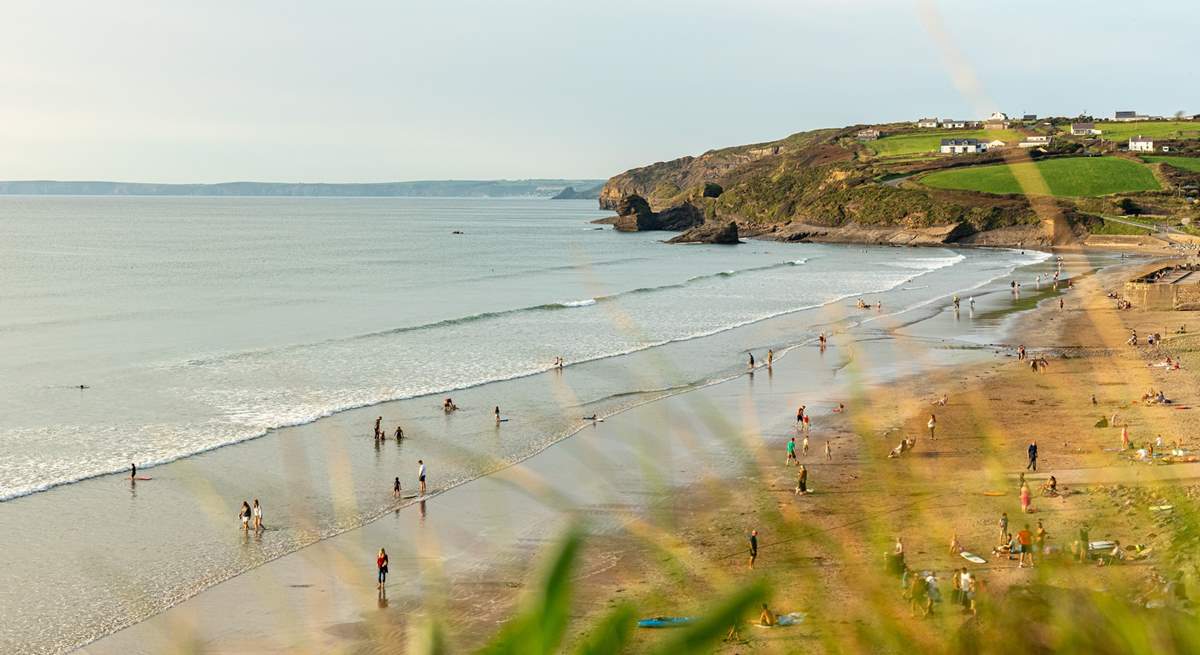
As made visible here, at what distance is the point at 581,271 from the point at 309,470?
76.3m

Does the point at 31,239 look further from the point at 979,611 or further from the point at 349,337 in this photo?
the point at 979,611

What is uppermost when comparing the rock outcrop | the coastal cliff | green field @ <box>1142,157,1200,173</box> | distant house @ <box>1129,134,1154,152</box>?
distant house @ <box>1129,134,1154,152</box>

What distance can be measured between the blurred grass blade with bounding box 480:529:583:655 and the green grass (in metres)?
189

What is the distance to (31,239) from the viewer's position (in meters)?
161

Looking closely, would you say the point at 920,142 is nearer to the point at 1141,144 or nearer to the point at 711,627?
the point at 1141,144

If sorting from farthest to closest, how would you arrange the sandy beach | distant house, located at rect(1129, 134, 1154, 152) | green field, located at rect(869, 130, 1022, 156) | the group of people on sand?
1. green field, located at rect(869, 130, 1022, 156)
2. distant house, located at rect(1129, 134, 1154, 152)
3. the group of people on sand
4. the sandy beach

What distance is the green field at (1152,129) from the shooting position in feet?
555

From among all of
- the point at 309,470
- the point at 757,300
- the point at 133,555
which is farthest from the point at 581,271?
the point at 133,555

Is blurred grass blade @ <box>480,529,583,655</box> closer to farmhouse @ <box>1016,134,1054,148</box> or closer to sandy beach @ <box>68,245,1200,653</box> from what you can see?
sandy beach @ <box>68,245,1200,653</box>

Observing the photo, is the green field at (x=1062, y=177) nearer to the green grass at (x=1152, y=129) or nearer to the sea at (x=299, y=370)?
the green grass at (x=1152, y=129)

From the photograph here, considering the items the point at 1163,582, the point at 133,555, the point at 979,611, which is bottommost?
the point at 133,555

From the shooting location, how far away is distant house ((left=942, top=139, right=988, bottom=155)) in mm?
176750

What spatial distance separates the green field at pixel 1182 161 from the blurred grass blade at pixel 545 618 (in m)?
164

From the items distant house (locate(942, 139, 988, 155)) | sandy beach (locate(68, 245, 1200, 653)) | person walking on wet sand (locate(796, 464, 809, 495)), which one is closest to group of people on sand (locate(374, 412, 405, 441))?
sandy beach (locate(68, 245, 1200, 653))
